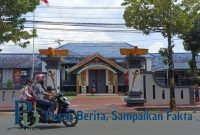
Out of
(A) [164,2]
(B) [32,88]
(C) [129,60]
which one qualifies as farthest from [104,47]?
(B) [32,88]

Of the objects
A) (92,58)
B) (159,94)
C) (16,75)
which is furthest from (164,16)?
(16,75)

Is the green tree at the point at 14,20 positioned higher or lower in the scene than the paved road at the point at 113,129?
higher

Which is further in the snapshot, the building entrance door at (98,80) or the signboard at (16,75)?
the signboard at (16,75)

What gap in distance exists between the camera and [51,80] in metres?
25.3

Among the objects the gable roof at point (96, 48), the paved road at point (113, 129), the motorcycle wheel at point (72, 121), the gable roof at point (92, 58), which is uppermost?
the gable roof at point (96, 48)

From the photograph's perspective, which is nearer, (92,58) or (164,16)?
(164,16)

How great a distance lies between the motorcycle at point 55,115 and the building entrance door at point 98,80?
105 ft

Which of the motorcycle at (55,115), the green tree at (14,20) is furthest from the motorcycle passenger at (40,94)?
the green tree at (14,20)

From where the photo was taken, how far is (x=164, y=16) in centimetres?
2222

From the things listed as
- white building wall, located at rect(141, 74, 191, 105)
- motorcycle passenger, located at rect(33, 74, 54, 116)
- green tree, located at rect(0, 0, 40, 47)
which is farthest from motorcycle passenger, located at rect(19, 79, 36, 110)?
white building wall, located at rect(141, 74, 191, 105)

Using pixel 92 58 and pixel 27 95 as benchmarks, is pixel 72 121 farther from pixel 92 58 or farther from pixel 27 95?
pixel 92 58

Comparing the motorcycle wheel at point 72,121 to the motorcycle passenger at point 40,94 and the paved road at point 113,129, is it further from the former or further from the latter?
the motorcycle passenger at point 40,94

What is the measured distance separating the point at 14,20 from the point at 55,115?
8783 mm

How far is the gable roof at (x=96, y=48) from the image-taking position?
2007 inches
